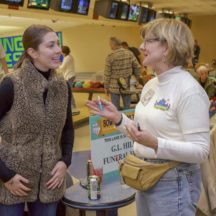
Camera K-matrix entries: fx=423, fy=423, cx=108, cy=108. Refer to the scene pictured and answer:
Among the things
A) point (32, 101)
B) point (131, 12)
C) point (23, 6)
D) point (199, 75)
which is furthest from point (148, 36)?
point (131, 12)

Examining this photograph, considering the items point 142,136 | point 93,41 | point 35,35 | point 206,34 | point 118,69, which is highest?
point 35,35

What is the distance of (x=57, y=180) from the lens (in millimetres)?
2146

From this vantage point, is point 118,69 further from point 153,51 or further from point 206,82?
point 153,51

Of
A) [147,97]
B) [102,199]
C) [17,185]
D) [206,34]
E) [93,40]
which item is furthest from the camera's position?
[206,34]

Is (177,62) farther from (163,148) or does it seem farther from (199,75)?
(199,75)

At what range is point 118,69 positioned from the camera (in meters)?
7.39

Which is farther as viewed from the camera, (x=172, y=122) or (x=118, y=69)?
(x=118, y=69)

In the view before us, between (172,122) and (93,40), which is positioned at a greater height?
(172,122)

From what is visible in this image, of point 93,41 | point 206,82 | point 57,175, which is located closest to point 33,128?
point 57,175

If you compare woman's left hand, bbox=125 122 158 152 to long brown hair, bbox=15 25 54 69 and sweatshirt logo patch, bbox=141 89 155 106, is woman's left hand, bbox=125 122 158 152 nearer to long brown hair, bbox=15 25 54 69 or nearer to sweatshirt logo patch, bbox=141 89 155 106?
sweatshirt logo patch, bbox=141 89 155 106

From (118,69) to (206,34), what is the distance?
11.8 m

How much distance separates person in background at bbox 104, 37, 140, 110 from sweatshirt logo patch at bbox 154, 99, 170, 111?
18.3 feet

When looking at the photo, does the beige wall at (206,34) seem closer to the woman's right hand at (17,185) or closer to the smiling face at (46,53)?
the smiling face at (46,53)

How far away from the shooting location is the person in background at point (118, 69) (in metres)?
7.37
